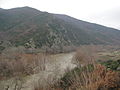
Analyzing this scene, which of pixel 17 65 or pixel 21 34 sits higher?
pixel 17 65

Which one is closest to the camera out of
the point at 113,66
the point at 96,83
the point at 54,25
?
the point at 96,83

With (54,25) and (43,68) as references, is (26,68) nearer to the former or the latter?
(43,68)

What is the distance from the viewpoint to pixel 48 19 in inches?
4171

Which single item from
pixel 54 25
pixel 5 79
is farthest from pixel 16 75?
pixel 54 25

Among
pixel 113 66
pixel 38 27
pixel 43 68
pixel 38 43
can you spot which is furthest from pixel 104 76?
pixel 38 27

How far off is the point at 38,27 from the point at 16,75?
63.6 meters

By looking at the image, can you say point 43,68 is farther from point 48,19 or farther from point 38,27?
point 48,19

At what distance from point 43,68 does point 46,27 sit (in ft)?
191

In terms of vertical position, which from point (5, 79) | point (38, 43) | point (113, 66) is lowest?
point (38, 43)

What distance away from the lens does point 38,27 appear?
9162 centimetres

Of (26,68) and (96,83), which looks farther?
(26,68)

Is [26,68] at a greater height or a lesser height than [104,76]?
lesser

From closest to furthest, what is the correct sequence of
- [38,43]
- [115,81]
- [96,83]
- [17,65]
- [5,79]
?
[96,83] → [115,81] → [5,79] → [17,65] → [38,43]

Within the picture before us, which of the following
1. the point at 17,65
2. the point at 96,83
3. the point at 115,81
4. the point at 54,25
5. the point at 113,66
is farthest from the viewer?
the point at 54,25
